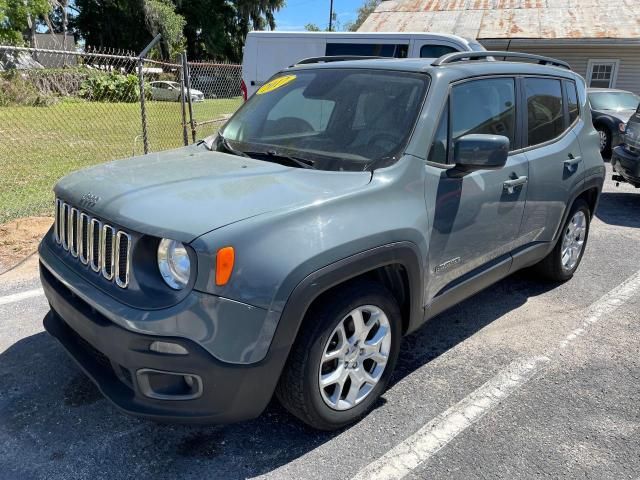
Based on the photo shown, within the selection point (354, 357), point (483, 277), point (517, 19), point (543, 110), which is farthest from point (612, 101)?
point (354, 357)

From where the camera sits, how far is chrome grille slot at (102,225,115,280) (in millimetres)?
2443

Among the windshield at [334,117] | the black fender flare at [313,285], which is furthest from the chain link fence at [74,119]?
the black fender flare at [313,285]

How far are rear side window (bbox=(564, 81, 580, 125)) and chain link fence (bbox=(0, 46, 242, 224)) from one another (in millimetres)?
4713

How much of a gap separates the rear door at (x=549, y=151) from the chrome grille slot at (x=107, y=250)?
2679 millimetres

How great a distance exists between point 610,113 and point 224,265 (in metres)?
12.9

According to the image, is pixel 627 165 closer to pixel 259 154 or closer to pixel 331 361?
pixel 259 154

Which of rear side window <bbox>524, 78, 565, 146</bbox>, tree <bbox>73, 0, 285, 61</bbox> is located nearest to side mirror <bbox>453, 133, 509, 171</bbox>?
rear side window <bbox>524, 78, 565, 146</bbox>

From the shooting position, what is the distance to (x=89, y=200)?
2615 millimetres

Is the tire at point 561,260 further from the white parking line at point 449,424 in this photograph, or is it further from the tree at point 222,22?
the tree at point 222,22

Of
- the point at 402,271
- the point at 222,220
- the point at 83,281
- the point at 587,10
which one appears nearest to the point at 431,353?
the point at 402,271

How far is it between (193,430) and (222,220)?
Answer: 1.19 metres

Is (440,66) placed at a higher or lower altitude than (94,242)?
higher

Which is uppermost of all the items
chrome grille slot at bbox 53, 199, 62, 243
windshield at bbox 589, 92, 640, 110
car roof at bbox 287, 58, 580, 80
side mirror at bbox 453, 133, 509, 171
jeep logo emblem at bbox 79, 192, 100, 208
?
car roof at bbox 287, 58, 580, 80

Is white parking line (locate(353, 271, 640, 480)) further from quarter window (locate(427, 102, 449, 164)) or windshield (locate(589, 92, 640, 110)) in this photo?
windshield (locate(589, 92, 640, 110))
